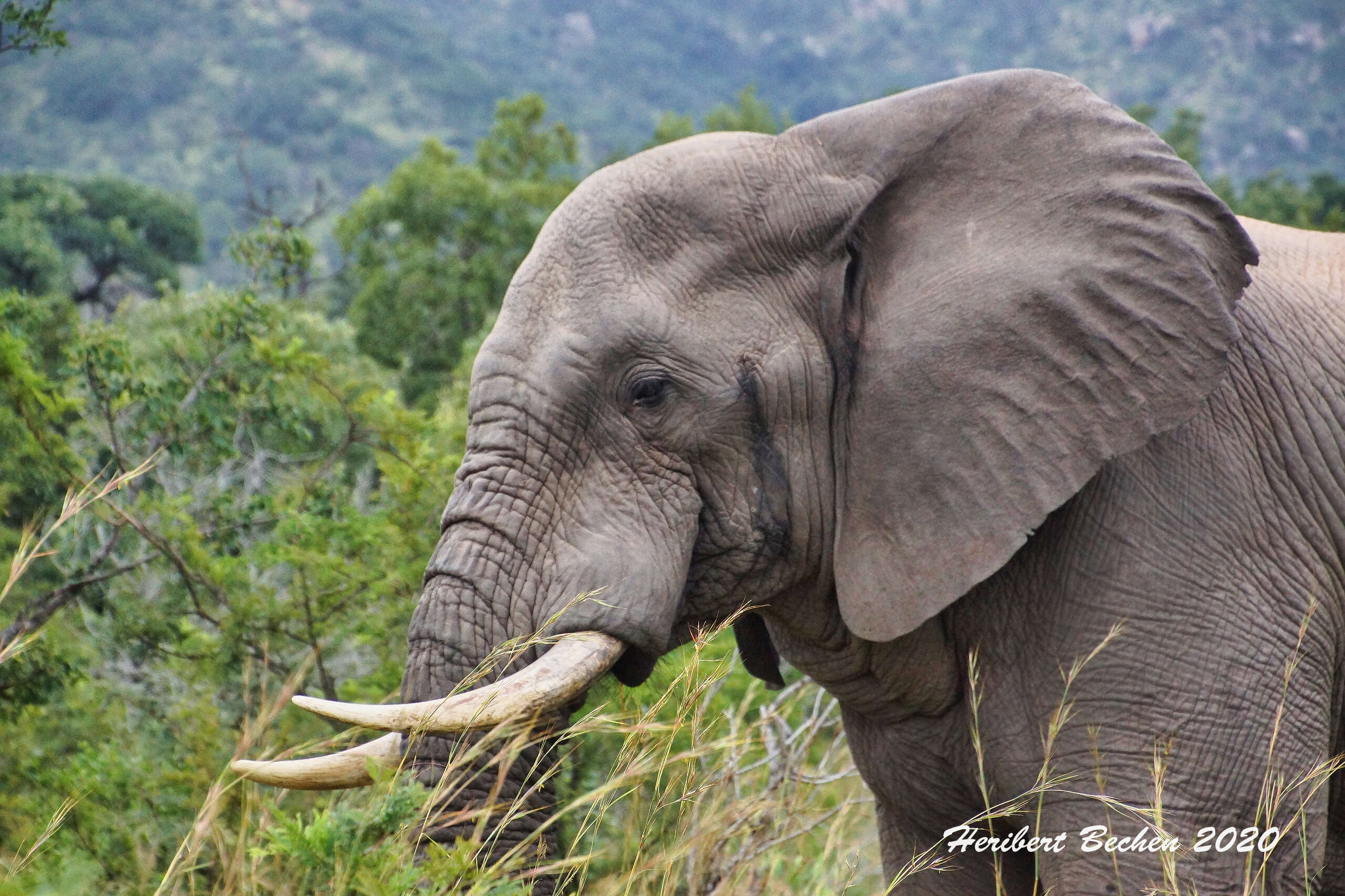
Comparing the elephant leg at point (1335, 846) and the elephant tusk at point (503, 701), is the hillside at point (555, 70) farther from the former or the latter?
the elephant leg at point (1335, 846)

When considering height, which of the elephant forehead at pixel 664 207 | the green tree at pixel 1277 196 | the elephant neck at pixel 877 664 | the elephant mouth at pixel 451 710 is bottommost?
the green tree at pixel 1277 196

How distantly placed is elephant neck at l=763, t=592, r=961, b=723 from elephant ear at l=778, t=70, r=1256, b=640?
26 cm

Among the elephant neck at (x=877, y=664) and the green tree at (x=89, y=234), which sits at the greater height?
the elephant neck at (x=877, y=664)

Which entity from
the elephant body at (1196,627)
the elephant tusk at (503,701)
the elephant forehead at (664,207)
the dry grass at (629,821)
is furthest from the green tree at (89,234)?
the elephant body at (1196,627)

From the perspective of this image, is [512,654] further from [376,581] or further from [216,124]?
[216,124]

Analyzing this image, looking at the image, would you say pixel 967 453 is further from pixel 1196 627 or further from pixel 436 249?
pixel 436 249

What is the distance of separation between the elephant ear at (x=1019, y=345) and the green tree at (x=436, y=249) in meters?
13.0

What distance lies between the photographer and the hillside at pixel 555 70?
73.6m

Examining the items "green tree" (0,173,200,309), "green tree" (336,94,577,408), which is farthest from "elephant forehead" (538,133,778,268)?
"green tree" (336,94,577,408)

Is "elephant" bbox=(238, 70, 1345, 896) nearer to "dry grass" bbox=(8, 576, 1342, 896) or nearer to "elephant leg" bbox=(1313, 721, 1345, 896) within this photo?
"dry grass" bbox=(8, 576, 1342, 896)

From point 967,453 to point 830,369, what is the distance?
349 millimetres

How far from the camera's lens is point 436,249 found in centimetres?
1897

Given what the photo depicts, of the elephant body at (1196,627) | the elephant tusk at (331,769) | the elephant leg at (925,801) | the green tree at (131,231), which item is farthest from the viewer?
the green tree at (131,231)

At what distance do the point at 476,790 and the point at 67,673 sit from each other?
3.07 meters
